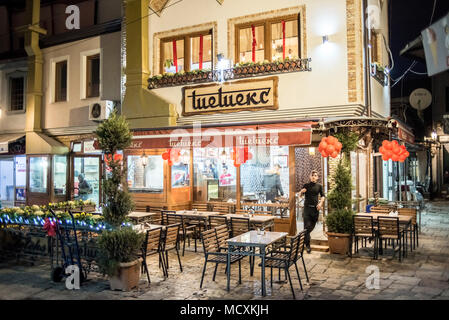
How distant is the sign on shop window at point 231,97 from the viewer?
38.1 feet

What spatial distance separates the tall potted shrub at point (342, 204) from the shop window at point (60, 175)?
11375 millimetres

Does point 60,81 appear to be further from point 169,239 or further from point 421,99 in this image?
point 421,99

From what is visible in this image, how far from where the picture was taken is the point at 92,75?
52.3 feet

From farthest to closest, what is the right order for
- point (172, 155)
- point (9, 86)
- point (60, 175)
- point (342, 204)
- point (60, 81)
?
point (9, 86), point (60, 81), point (60, 175), point (172, 155), point (342, 204)

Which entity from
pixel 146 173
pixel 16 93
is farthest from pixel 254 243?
pixel 16 93

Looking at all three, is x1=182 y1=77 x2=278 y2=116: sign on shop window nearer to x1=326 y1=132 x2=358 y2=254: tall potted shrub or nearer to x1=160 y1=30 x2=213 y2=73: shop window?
x1=160 y1=30 x2=213 y2=73: shop window

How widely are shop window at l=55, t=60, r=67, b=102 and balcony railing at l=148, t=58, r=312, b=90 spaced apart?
530cm

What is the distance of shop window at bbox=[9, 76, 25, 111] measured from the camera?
18000 mm

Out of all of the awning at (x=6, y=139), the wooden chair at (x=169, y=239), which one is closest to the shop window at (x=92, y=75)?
the awning at (x=6, y=139)

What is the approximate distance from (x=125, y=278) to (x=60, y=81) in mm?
12552

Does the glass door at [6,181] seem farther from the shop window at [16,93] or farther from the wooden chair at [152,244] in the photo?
the wooden chair at [152,244]

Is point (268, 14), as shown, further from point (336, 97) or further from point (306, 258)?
point (306, 258)

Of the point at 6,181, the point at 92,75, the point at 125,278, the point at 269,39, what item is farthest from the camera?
the point at 6,181
